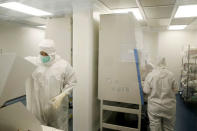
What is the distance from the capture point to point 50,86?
1444 mm

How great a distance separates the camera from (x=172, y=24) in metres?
2.56

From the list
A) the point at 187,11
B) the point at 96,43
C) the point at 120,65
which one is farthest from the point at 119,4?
the point at 187,11

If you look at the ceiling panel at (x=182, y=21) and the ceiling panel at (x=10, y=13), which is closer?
the ceiling panel at (x=10, y=13)

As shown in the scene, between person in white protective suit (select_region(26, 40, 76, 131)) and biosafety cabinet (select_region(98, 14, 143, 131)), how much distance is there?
Result: 1.72 feet

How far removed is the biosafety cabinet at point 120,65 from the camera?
1756 mm

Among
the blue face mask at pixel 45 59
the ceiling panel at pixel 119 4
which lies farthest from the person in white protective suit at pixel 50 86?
the ceiling panel at pixel 119 4

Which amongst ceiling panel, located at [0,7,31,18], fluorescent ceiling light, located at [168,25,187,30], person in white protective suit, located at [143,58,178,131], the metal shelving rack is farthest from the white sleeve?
ceiling panel, located at [0,7,31,18]

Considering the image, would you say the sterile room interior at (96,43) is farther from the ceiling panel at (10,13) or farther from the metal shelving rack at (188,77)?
the metal shelving rack at (188,77)

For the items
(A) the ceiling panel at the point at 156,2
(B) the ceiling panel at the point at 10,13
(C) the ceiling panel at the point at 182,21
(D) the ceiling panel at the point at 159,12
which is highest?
(D) the ceiling panel at the point at 159,12

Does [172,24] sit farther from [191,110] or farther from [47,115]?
[47,115]

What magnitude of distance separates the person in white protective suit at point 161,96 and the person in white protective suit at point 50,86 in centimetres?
109

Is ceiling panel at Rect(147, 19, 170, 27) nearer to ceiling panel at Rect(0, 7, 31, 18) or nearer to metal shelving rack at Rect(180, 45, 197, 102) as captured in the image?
metal shelving rack at Rect(180, 45, 197, 102)

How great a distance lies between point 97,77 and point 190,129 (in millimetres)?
1681

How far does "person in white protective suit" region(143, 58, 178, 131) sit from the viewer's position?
73.1 inches
